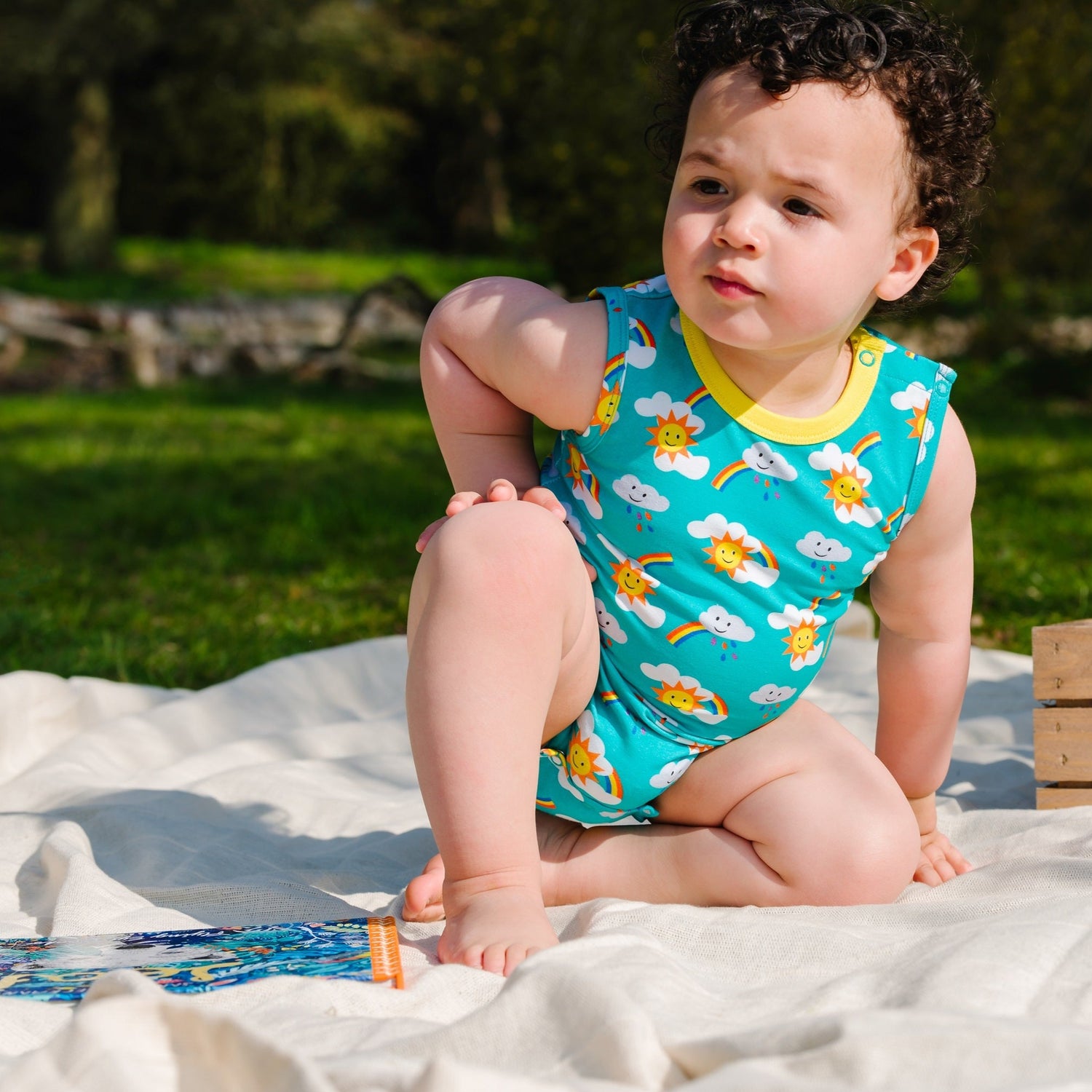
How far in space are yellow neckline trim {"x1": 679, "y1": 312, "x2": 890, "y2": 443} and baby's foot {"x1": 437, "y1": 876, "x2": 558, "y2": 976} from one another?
0.59 metres

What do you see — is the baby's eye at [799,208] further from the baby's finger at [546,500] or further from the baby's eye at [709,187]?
the baby's finger at [546,500]

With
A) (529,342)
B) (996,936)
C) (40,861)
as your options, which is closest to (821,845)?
(996,936)

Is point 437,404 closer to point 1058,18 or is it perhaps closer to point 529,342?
point 529,342

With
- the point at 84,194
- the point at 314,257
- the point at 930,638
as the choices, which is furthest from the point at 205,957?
the point at 314,257

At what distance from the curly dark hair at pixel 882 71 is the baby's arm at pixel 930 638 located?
0.28 m

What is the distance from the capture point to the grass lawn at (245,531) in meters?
3.23

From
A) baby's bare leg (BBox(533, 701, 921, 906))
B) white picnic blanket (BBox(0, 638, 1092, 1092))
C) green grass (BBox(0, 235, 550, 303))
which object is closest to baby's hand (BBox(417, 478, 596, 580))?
baby's bare leg (BBox(533, 701, 921, 906))

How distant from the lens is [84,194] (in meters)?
14.4

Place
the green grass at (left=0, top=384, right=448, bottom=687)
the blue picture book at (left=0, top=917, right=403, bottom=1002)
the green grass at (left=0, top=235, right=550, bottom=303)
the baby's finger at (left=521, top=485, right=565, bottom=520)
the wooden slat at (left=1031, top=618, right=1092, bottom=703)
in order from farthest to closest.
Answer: the green grass at (left=0, top=235, right=550, bottom=303) → the green grass at (left=0, top=384, right=448, bottom=687) → the wooden slat at (left=1031, top=618, right=1092, bottom=703) → the baby's finger at (left=521, top=485, right=565, bottom=520) → the blue picture book at (left=0, top=917, right=403, bottom=1002)

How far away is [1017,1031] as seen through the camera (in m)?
1.04

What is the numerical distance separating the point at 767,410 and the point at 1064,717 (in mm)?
783

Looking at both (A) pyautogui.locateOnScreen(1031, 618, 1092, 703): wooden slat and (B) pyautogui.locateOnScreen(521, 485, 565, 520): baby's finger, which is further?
(A) pyautogui.locateOnScreen(1031, 618, 1092, 703): wooden slat

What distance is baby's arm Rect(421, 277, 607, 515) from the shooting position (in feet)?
5.20

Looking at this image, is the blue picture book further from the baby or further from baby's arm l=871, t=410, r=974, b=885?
baby's arm l=871, t=410, r=974, b=885
